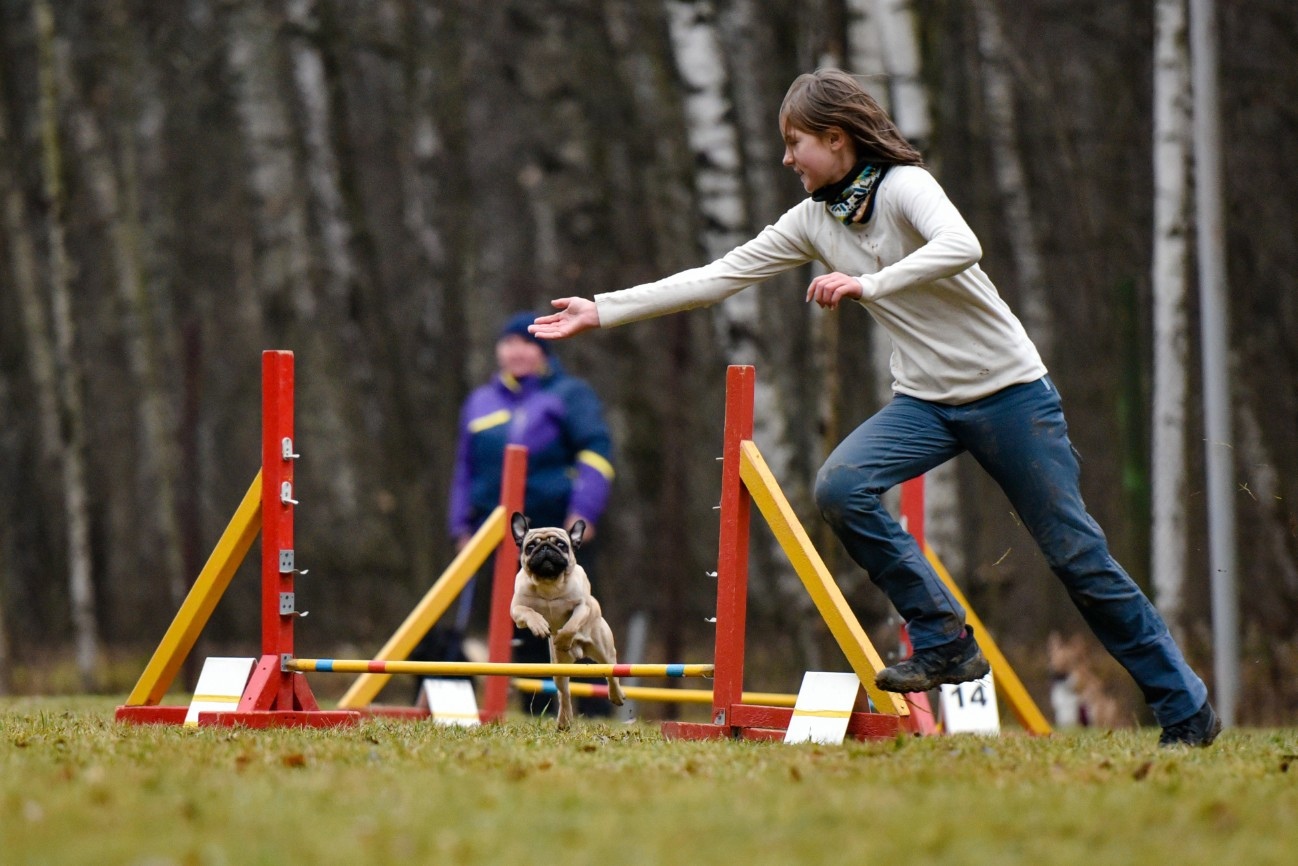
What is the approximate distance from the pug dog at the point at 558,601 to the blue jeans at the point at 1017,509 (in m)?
1.66

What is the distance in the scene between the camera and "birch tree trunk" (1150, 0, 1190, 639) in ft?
36.0

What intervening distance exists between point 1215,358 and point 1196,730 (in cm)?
467

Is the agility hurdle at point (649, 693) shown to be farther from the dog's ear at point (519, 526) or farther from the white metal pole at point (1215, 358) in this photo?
the white metal pole at point (1215, 358)

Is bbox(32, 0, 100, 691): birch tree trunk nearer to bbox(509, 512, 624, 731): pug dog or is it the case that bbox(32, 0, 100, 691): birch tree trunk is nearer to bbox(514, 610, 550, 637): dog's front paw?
bbox(509, 512, 624, 731): pug dog

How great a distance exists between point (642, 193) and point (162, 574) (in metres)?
7.19

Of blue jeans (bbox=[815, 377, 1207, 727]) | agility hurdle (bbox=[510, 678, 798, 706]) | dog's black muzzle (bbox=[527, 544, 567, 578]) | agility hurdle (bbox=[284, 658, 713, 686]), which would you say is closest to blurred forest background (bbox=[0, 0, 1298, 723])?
agility hurdle (bbox=[510, 678, 798, 706])

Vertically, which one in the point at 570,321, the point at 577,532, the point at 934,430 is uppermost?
the point at 570,321

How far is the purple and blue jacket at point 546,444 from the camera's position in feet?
31.0

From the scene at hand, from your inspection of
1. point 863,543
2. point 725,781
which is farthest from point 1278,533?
point 725,781

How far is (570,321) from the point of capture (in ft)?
19.8

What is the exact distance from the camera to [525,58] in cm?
1916

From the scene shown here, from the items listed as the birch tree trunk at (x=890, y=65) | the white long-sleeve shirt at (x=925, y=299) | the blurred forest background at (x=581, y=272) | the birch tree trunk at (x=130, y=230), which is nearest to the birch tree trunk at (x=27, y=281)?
the blurred forest background at (x=581, y=272)

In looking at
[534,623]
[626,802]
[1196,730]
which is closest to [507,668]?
[534,623]

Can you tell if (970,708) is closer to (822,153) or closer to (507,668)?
(507,668)
